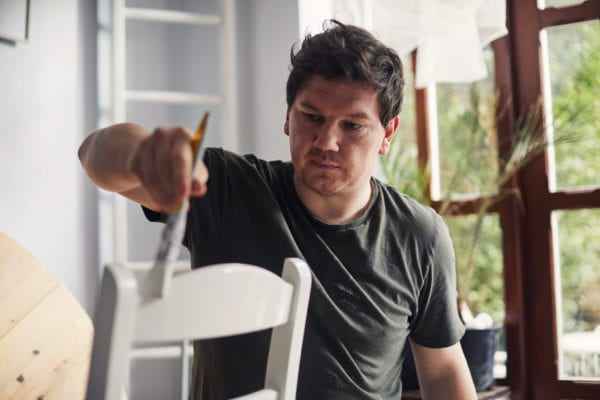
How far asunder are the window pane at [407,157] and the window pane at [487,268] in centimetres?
20

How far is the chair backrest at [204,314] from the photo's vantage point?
2.39ft

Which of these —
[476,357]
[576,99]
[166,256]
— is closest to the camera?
[166,256]

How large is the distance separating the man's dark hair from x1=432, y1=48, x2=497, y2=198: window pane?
112cm

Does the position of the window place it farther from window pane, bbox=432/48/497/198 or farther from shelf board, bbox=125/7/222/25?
shelf board, bbox=125/7/222/25

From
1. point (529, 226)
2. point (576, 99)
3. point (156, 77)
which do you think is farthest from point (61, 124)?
point (576, 99)

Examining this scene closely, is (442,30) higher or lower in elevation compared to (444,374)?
higher

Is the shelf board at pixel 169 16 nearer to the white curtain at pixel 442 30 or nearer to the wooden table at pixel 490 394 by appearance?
the white curtain at pixel 442 30

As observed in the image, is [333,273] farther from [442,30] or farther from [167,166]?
[442,30]

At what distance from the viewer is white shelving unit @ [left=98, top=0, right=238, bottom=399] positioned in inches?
108

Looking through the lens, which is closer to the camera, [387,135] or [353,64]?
[353,64]

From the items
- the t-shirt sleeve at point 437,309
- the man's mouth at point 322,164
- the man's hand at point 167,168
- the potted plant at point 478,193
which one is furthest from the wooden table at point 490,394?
the man's hand at point 167,168

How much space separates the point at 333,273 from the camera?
1.42 metres

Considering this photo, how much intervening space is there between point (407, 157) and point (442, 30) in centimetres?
58

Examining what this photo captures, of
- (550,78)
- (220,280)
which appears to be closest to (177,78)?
(550,78)
